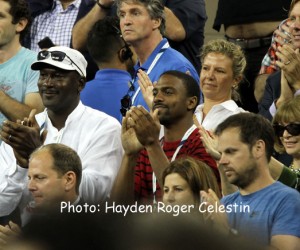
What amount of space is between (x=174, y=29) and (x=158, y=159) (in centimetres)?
233

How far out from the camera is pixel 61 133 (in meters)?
5.00

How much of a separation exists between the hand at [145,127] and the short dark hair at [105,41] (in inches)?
67.9

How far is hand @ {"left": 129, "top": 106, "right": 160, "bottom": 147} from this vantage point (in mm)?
4469

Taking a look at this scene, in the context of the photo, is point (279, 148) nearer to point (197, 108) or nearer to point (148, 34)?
point (197, 108)

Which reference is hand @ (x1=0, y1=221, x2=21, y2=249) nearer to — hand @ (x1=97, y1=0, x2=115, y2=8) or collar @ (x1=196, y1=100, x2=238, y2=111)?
collar @ (x1=196, y1=100, x2=238, y2=111)

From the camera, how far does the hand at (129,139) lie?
15.1 feet

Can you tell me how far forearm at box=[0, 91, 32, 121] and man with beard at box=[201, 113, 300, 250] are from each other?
2139 millimetres

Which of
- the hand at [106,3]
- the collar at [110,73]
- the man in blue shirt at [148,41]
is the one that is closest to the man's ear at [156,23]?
the man in blue shirt at [148,41]

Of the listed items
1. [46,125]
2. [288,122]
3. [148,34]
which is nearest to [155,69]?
[148,34]

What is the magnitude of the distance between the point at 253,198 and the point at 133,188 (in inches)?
40.6

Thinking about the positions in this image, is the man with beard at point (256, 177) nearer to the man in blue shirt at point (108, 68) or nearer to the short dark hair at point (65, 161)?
the short dark hair at point (65, 161)

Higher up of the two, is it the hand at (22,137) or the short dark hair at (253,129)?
the short dark hair at (253,129)

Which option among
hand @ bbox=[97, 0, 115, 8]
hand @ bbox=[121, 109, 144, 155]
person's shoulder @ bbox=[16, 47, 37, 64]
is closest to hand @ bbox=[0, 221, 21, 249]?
hand @ bbox=[121, 109, 144, 155]

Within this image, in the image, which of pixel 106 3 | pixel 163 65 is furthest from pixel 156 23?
pixel 106 3
